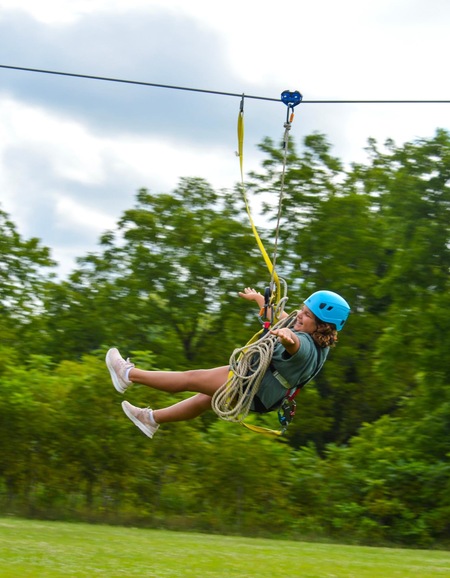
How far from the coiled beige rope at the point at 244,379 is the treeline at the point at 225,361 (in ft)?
27.5

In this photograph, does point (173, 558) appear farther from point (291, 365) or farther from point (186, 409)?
point (291, 365)

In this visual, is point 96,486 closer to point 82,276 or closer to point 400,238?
point 400,238

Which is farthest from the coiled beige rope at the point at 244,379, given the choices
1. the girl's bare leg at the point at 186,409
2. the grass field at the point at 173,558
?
the grass field at the point at 173,558

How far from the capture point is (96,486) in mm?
15406

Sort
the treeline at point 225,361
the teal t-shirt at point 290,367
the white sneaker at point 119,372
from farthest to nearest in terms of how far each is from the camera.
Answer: the treeline at point 225,361 < the white sneaker at point 119,372 < the teal t-shirt at point 290,367

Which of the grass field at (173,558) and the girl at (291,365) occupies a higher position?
the girl at (291,365)

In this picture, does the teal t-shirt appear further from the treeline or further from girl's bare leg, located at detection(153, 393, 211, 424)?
the treeline

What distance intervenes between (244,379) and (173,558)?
3029 millimetres

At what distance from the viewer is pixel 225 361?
22.8 meters

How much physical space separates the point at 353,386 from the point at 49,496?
10.2 meters

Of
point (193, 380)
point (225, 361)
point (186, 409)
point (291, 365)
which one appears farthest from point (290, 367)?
point (225, 361)

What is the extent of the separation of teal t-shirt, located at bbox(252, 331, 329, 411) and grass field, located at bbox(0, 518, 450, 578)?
6.20 ft

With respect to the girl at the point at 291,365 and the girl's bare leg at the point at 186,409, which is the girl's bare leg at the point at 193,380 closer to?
the girl at the point at 291,365

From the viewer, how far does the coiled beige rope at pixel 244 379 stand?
6.20m
